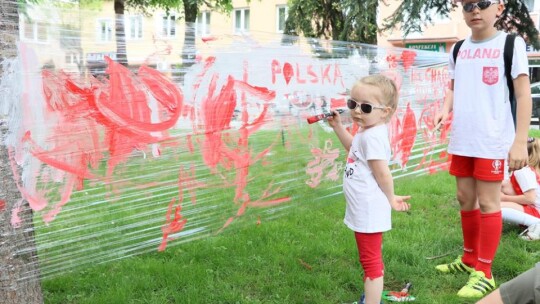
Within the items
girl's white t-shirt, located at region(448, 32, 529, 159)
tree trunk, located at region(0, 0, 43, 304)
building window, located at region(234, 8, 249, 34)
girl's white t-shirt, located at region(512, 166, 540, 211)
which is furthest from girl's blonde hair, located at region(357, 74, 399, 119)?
building window, located at region(234, 8, 249, 34)

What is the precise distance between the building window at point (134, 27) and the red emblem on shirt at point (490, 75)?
175 cm

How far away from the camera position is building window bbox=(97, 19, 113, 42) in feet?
7.10

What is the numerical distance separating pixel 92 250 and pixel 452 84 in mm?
2191

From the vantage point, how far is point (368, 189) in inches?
91.0

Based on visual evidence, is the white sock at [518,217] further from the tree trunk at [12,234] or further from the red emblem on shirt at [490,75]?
the tree trunk at [12,234]

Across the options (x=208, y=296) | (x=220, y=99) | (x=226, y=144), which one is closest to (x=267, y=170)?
(x=226, y=144)

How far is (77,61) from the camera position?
2102mm

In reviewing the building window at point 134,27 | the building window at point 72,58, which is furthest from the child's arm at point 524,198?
A: the building window at point 72,58

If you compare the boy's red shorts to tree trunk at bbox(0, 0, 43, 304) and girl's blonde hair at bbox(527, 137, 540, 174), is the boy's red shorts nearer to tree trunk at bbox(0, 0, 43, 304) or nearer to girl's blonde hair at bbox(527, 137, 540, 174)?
girl's blonde hair at bbox(527, 137, 540, 174)

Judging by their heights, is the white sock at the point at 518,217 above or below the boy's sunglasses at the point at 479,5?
below

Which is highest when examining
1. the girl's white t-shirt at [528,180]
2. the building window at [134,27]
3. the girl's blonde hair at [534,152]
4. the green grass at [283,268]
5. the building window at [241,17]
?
the building window at [241,17]

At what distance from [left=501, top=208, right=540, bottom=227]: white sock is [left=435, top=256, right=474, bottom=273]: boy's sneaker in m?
0.94

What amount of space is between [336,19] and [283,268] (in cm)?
945

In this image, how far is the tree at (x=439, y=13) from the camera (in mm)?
9305
